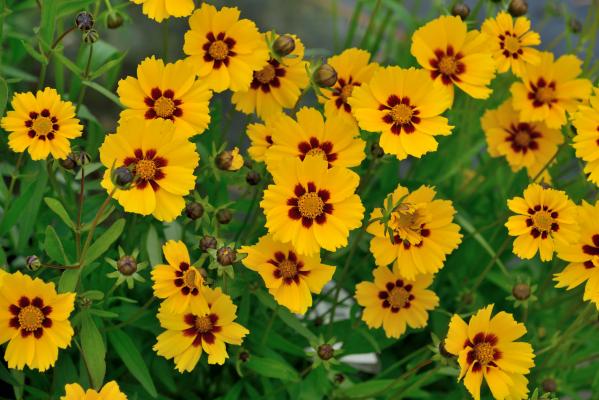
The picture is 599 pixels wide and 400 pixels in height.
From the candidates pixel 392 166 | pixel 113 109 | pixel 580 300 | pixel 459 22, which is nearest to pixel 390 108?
pixel 459 22

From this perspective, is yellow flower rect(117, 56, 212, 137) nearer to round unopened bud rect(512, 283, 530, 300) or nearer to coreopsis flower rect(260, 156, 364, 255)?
coreopsis flower rect(260, 156, 364, 255)

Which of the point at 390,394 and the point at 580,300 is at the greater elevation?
the point at 580,300

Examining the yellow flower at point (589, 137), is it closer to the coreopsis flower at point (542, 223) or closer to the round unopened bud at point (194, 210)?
the coreopsis flower at point (542, 223)

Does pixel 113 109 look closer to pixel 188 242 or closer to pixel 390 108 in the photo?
pixel 188 242

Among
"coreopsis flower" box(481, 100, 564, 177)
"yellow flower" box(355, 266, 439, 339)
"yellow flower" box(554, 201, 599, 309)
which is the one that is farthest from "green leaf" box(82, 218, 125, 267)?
"coreopsis flower" box(481, 100, 564, 177)

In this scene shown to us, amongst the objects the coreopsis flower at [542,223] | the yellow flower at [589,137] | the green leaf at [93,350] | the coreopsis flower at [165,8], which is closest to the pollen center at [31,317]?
the green leaf at [93,350]

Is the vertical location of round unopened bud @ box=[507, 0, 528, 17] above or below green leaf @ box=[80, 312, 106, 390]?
above
